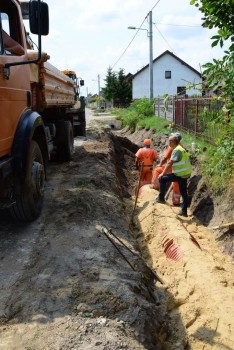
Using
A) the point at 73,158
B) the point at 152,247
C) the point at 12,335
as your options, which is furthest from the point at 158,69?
the point at 12,335

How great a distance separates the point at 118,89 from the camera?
5262 centimetres

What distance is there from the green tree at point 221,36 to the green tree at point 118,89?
47.3m

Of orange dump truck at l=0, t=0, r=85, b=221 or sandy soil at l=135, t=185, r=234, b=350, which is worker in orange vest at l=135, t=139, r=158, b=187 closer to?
sandy soil at l=135, t=185, r=234, b=350

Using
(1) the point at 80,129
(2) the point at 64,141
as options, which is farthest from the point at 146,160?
(1) the point at 80,129

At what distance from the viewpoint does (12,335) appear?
10.2 ft

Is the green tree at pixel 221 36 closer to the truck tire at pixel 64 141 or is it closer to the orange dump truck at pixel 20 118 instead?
the orange dump truck at pixel 20 118

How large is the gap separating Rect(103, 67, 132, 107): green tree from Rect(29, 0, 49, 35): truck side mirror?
160 ft

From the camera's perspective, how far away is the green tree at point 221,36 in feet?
17.0

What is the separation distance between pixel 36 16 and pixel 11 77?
2.31ft

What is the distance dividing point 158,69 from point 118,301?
52972 mm

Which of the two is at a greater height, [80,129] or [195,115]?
[195,115]

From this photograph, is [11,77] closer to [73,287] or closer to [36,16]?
[36,16]

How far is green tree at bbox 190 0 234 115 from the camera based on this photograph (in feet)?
17.0

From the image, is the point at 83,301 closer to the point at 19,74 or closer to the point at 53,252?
the point at 53,252
